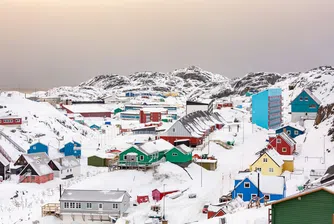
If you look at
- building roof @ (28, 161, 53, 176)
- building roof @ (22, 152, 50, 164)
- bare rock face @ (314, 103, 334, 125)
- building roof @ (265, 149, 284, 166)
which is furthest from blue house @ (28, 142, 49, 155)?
bare rock face @ (314, 103, 334, 125)

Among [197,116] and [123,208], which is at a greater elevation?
[197,116]

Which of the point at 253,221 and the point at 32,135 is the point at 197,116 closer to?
the point at 32,135

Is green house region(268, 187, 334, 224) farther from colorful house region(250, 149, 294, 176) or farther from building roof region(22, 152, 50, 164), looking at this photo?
building roof region(22, 152, 50, 164)

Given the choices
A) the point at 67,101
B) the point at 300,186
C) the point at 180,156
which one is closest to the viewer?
the point at 300,186

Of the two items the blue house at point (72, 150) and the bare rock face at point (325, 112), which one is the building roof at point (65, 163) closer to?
the blue house at point (72, 150)

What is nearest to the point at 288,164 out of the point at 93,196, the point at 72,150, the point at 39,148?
the point at 93,196

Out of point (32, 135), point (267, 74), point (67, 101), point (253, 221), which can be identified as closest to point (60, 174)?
point (32, 135)
